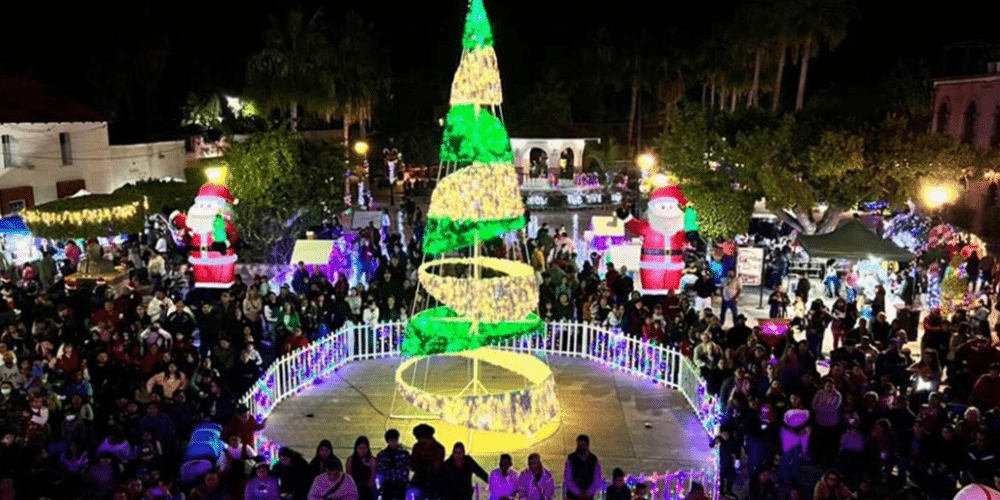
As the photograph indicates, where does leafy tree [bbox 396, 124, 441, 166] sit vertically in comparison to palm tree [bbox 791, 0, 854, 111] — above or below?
below

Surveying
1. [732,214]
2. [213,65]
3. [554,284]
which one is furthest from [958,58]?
[213,65]

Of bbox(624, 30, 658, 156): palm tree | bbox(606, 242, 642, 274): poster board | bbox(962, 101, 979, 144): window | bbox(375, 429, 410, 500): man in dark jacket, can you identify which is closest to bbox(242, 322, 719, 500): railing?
bbox(375, 429, 410, 500): man in dark jacket

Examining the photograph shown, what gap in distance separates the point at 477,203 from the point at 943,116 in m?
26.9

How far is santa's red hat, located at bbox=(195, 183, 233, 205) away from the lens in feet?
63.1

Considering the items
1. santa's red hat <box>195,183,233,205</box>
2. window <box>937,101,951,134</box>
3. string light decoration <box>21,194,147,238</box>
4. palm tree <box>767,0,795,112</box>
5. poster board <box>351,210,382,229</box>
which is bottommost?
poster board <box>351,210,382,229</box>

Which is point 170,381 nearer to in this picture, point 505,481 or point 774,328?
point 505,481

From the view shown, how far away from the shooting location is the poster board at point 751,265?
797 inches

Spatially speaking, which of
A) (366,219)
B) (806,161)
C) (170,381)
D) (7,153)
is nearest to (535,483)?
(170,381)

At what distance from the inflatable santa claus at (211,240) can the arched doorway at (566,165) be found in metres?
27.9

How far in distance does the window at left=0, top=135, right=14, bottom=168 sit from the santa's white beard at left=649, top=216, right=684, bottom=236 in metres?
22.0

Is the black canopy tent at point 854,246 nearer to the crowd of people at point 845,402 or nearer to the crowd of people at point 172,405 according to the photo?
the crowd of people at point 845,402

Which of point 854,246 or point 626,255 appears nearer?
point 854,246

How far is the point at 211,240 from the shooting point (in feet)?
62.4

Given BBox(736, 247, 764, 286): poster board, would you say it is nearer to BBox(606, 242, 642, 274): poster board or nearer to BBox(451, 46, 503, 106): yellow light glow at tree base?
BBox(606, 242, 642, 274): poster board
